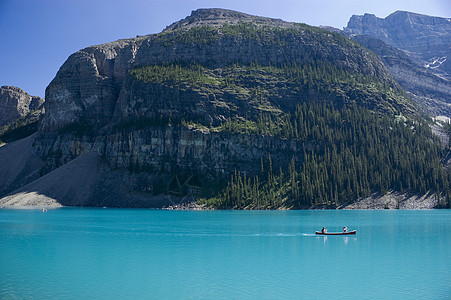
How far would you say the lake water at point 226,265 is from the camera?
33.3 metres

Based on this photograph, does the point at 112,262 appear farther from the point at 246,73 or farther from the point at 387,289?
the point at 246,73

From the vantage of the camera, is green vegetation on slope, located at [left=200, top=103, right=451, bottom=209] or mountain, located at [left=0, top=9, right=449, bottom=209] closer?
green vegetation on slope, located at [left=200, top=103, right=451, bottom=209]

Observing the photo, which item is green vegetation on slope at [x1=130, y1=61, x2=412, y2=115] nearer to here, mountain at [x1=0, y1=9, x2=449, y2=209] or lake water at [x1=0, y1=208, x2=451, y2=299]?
mountain at [x1=0, y1=9, x2=449, y2=209]

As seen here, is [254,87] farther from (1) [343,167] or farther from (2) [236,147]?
(1) [343,167]

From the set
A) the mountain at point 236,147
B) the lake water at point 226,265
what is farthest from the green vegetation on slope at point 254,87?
the lake water at point 226,265

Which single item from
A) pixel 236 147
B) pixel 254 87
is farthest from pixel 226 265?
pixel 254 87

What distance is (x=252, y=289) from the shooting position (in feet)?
111

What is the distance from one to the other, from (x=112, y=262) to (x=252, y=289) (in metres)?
18.6

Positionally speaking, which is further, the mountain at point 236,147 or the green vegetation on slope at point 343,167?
the mountain at point 236,147

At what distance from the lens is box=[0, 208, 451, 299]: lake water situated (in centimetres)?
3334

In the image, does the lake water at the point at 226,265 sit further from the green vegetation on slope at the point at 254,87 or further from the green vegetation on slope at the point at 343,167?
the green vegetation on slope at the point at 254,87

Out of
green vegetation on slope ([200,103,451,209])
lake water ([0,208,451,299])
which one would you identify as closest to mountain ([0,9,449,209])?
green vegetation on slope ([200,103,451,209])

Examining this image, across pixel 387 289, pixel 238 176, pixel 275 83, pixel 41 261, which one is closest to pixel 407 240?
pixel 387 289

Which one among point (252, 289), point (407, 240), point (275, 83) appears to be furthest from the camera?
point (275, 83)
